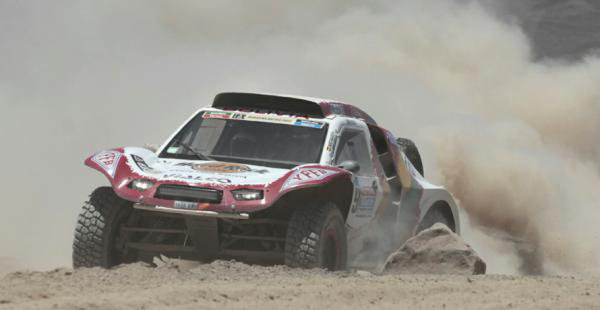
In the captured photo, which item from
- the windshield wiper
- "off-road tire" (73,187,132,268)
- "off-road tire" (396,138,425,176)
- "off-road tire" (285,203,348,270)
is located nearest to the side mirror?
"off-road tire" (285,203,348,270)

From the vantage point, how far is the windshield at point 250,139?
983 cm

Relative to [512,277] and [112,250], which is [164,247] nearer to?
[112,250]

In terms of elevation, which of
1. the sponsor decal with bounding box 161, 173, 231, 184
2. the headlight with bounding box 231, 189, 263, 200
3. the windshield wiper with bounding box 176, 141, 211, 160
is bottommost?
the headlight with bounding box 231, 189, 263, 200

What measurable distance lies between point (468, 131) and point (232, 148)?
10938 millimetres

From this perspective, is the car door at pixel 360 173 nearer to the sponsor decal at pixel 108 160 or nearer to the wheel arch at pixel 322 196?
the wheel arch at pixel 322 196

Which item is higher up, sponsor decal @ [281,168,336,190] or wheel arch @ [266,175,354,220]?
sponsor decal @ [281,168,336,190]

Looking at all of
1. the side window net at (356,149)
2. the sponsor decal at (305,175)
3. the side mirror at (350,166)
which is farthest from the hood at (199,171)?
the side window net at (356,149)

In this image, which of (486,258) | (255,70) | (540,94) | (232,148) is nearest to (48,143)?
(255,70)

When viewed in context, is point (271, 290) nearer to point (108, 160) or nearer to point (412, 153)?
point (108, 160)

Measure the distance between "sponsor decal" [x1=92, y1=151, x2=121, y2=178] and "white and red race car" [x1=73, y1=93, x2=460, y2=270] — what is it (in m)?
0.01

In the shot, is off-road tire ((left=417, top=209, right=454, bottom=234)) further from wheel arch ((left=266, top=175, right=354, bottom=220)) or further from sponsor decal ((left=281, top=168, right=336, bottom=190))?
sponsor decal ((left=281, top=168, right=336, bottom=190))

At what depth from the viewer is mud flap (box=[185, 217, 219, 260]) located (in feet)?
29.2

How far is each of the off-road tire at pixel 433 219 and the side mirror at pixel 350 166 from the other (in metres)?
1.66

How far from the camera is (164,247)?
916cm
